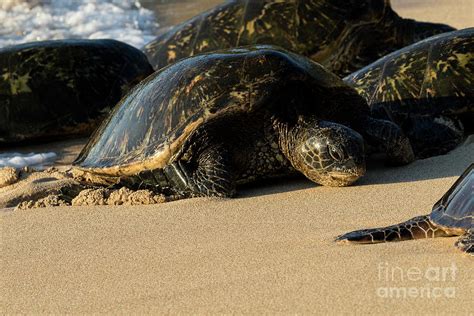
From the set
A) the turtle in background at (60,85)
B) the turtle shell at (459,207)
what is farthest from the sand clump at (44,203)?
the turtle shell at (459,207)

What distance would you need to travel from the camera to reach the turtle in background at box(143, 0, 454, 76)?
8797 millimetres

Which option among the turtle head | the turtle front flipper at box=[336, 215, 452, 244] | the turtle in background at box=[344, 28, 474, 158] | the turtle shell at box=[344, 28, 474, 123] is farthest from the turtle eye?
the turtle front flipper at box=[336, 215, 452, 244]

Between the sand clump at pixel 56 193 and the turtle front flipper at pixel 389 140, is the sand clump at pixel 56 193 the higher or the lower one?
the lower one

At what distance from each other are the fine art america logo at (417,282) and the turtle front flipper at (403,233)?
0.30 m

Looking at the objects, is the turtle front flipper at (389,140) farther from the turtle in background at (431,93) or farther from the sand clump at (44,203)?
the sand clump at (44,203)

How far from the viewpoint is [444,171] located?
5484mm

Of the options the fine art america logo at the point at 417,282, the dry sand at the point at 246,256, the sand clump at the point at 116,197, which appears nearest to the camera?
the fine art america logo at the point at 417,282

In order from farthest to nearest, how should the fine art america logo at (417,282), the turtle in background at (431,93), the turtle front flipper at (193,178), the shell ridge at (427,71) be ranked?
1. the shell ridge at (427,71)
2. the turtle in background at (431,93)
3. the turtle front flipper at (193,178)
4. the fine art america logo at (417,282)

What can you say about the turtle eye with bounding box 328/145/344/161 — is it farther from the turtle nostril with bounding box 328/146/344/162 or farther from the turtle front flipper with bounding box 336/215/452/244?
the turtle front flipper with bounding box 336/215/452/244

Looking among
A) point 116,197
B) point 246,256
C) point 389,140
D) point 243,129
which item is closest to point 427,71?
Result: point 389,140

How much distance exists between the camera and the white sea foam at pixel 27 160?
23.9ft

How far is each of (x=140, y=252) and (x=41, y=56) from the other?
14.5 feet

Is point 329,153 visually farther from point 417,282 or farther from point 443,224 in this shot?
point 417,282

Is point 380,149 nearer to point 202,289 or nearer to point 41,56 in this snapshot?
point 202,289
